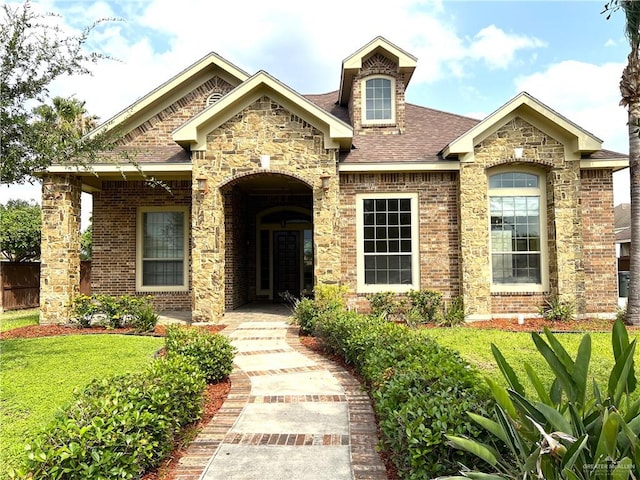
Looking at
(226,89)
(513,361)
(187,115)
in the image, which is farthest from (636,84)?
(187,115)

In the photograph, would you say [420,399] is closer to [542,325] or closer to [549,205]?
[542,325]

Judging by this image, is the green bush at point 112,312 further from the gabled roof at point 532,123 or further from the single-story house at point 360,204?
the gabled roof at point 532,123

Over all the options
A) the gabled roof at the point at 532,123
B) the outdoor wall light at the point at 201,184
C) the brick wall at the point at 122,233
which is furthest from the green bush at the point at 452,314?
the brick wall at the point at 122,233

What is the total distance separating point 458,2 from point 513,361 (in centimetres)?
789

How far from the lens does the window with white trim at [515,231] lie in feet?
37.8

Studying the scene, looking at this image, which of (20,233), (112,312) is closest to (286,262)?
(112,312)

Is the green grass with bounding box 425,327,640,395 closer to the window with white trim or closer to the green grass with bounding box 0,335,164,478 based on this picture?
the window with white trim

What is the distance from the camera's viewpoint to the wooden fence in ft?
49.5

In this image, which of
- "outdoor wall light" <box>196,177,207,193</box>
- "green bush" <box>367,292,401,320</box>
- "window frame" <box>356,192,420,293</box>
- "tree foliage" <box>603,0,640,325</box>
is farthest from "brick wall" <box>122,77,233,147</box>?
"tree foliage" <box>603,0,640,325</box>

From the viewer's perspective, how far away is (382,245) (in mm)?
11703

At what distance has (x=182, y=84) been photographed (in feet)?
43.3

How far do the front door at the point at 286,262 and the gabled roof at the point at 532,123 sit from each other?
22.1 feet

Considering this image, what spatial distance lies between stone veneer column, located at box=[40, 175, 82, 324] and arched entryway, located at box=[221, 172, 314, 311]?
5.10m

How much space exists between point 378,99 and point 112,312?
9.99 m
